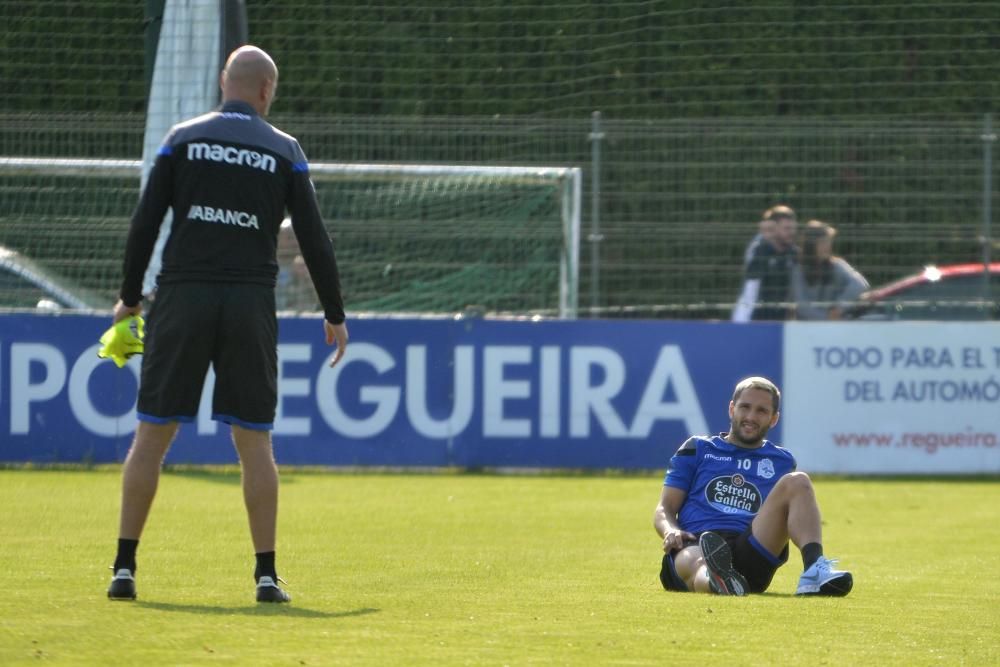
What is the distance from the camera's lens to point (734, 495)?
694 cm

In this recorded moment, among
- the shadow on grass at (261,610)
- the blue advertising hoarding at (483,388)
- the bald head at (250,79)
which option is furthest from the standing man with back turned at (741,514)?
the blue advertising hoarding at (483,388)

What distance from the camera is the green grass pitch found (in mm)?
4848

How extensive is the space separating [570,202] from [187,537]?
23.0 feet

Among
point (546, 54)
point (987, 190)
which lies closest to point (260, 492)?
point (987, 190)

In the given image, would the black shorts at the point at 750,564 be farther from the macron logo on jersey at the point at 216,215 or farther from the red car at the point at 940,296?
the red car at the point at 940,296

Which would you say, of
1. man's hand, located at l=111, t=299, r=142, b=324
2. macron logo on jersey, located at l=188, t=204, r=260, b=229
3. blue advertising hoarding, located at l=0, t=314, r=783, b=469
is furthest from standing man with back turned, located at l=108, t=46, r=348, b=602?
blue advertising hoarding, located at l=0, t=314, r=783, b=469

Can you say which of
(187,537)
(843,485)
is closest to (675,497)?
(187,537)

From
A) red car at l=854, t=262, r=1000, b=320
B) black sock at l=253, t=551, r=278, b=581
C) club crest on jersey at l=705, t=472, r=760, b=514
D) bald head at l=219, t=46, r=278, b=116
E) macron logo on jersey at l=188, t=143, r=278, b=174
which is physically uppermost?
bald head at l=219, t=46, r=278, b=116

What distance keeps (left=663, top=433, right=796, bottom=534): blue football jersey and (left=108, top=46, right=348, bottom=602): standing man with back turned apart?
178 cm

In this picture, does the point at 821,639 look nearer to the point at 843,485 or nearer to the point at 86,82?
the point at 843,485

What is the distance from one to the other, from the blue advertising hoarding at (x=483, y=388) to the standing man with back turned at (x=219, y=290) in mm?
7182

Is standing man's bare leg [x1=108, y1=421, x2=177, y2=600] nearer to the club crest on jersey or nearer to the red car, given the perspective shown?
the club crest on jersey

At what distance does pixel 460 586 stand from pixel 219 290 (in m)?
1.52

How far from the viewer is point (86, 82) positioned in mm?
15984
